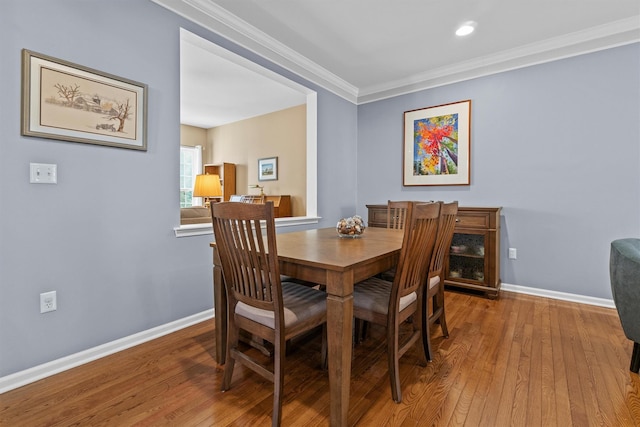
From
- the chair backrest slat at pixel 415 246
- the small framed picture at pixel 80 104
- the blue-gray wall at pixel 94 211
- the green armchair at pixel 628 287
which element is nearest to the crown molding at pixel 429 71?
the blue-gray wall at pixel 94 211

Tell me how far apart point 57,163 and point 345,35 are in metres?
2.49

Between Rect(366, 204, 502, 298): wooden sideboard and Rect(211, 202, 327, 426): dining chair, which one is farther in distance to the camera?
Rect(366, 204, 502, 298): wooden sideboard

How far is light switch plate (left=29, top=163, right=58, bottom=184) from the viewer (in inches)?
64.7

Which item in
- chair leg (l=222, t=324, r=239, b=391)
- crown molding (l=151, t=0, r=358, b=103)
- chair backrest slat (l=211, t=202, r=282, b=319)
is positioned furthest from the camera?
crown molding (l=151, t=0, r=358, b=103)

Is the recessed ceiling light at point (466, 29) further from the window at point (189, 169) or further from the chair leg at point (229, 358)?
the window at point (189, 169)

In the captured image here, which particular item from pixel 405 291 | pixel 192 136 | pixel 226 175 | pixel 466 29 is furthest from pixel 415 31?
pixel 192 136

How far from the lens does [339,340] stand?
127 cm

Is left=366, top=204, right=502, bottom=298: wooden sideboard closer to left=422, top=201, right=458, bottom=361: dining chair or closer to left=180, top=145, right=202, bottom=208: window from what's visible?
left=422, top=201, right=458, bottom=361: dining chair

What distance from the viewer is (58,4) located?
171cm

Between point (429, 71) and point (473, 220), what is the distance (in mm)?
1852

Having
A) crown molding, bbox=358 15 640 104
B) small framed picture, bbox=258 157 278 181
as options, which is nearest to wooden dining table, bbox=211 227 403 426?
crown molding, bbox=358 15 640 104

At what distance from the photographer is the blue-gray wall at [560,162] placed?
8.86ft

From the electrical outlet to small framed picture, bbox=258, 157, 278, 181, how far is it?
4.00 meters

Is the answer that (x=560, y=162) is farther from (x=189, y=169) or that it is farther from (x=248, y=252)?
(x=189, y=169)
